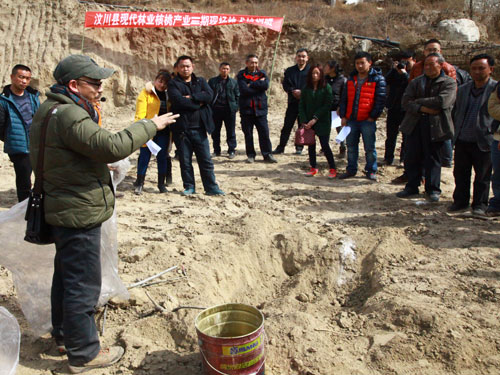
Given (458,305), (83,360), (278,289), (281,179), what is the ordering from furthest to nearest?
A: (281,179)
(278,289)
(458,305)
(83,360)

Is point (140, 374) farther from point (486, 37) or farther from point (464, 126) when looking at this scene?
point (486, 37)

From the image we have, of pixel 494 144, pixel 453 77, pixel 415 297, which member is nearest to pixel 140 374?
pixel 415 297

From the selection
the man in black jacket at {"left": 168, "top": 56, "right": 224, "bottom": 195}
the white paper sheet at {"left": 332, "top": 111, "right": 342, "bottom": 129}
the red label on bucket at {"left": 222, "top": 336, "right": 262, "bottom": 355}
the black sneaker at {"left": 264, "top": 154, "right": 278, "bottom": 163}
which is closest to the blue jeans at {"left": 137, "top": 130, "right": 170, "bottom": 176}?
the man in black jacket at {"left": 168, "top": 56, "right": 224, "bottom": 195}

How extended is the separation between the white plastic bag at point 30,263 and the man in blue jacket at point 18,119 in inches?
95.5

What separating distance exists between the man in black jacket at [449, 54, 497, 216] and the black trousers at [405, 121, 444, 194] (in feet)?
1.38

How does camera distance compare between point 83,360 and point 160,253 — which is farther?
point 160,253

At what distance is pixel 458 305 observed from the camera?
3.33m

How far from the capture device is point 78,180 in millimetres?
2596

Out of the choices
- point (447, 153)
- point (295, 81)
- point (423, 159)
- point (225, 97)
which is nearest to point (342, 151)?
point (295, 81)

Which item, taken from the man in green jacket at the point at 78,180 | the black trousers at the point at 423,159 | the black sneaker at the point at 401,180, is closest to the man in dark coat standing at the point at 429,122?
the black trousers at the point at 423,159

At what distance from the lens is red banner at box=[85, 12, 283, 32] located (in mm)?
12680

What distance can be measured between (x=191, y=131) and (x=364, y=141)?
110 inches

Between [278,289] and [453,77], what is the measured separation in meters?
4.07

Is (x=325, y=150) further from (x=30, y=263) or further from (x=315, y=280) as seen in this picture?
(x=30, y=263)
